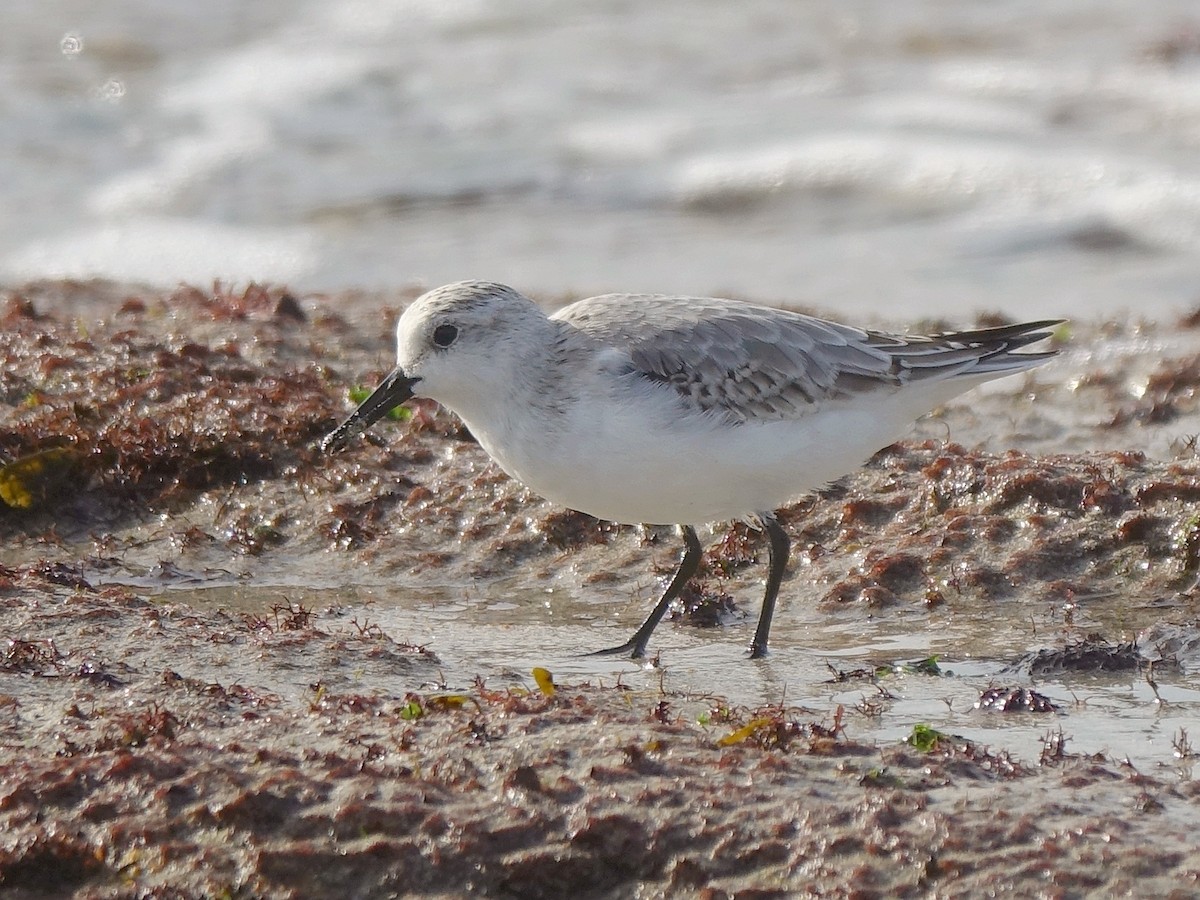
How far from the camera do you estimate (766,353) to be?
5.61 m

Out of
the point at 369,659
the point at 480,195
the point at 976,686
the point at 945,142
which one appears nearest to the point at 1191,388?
the point at 976,686

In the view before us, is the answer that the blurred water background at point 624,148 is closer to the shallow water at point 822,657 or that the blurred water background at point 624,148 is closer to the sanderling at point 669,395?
the sanderling at point 669,395

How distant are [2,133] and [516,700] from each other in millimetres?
12975

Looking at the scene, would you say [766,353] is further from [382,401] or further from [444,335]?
[382,401]

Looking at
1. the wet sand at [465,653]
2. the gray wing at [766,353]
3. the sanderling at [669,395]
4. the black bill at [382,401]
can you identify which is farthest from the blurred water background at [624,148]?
the black bill at [382,401]

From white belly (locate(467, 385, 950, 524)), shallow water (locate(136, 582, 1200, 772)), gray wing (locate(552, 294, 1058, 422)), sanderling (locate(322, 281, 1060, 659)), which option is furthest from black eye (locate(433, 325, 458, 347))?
shallow water (locate(136, 582, 1200, 772))

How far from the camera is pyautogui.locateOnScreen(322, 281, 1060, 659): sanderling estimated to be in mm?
5223

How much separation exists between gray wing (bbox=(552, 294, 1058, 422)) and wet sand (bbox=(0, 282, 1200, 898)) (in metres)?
0.71

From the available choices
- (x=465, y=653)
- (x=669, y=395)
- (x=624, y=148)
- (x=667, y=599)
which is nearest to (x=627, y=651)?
(x=667, y=599)

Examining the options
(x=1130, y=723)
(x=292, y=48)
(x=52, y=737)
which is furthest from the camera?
(x=292, y=48)

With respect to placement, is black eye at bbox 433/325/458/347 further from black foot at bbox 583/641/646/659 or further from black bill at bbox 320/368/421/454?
black foot at bbox 583/641/646/659

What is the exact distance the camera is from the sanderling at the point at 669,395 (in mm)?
5223

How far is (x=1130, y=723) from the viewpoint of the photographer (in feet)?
15.1

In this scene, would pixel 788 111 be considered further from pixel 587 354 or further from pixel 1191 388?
pixel 587 354
